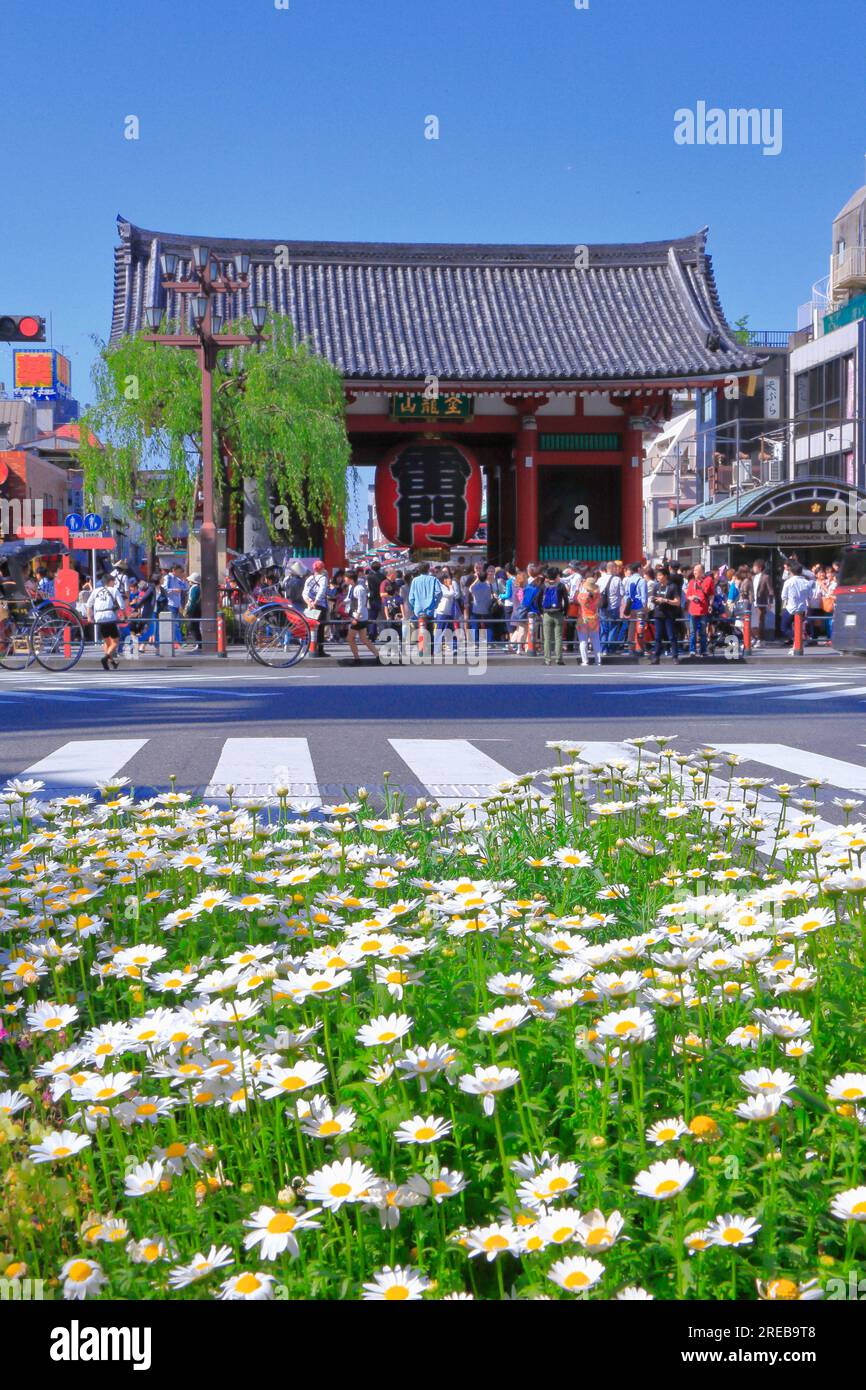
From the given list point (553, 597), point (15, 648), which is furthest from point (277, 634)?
point (553, 597)

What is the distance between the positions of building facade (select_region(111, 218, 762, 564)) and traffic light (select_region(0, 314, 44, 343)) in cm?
1563

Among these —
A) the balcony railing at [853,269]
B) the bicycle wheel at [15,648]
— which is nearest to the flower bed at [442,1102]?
the bicycle wheel at [15,648]

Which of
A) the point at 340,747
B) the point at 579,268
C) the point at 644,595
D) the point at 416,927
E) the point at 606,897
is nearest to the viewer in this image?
the point at 416,927

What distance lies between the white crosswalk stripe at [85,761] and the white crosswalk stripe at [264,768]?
0.65 m

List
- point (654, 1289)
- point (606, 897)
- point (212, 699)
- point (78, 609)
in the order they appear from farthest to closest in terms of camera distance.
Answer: point (78, 609) < point (212, 699) < point (606, 897) < point (654, 1289)

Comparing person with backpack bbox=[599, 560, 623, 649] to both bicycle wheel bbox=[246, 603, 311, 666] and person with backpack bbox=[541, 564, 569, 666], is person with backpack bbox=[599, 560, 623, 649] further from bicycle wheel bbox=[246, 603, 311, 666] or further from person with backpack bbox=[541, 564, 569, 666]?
bicycle wheel bbox=[246, 603, 311, 666]

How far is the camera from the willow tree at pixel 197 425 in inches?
1050

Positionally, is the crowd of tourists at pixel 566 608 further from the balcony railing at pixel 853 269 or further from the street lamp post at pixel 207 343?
the balcony railing at pixel 853 269

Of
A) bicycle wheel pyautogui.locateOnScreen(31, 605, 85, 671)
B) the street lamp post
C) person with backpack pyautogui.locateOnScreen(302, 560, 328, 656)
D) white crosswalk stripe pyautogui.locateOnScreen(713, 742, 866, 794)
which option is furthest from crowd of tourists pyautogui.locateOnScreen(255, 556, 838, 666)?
white crosswalk stripe pyautogui.locateOnScreen(713, 742, 866, 794)

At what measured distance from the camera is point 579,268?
3569 centimetres
